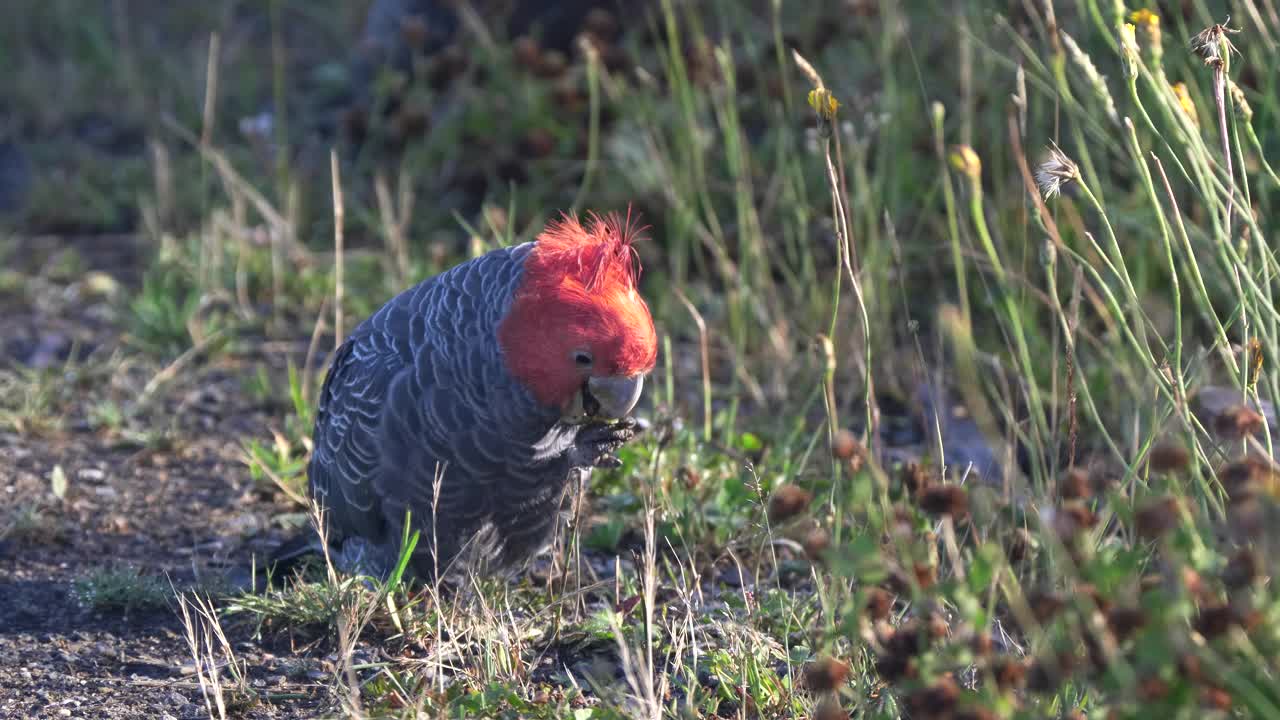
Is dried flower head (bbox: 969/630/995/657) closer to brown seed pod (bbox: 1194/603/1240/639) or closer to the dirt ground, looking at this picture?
brown seed pod (bbox: 1194/603/1240/639)

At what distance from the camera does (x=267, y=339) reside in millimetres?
4699

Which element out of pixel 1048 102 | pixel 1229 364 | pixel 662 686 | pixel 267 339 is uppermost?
pixel 1229 364

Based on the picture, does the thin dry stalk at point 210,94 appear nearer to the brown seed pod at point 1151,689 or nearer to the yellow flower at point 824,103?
the yellow flower at point 824,103

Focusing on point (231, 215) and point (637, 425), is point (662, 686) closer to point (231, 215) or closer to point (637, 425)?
point (637, 425)

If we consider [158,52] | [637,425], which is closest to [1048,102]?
[637,425]

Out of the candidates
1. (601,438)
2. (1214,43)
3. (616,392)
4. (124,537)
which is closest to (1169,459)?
(1214,43)

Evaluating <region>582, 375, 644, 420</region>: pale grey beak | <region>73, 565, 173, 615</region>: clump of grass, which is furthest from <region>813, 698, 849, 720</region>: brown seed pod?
<region>73, 565, 173, 615</region>: clump of grass

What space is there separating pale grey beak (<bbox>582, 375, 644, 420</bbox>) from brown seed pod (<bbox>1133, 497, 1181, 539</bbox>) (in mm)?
1325

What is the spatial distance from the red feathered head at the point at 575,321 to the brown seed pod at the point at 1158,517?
1279 millimetres

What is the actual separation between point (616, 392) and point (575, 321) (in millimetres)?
182

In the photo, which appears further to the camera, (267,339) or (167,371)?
(267,339)

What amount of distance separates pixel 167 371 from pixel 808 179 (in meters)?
2.53

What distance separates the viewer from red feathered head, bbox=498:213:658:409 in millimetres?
2617

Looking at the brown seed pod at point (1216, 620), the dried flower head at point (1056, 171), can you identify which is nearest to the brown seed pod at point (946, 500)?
the brown seed pod at point (1216, 620)
